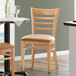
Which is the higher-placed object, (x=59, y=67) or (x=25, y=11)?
(x=25, y=11)

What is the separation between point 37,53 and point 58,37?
0.56 meters

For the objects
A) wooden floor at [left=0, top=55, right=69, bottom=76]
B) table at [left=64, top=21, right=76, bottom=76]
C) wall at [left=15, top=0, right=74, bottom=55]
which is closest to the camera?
table at [left=64, top=21, right=76, bottom=76]

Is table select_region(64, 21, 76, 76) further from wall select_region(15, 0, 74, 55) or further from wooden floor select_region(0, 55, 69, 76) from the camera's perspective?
wall select_region(15, 0, 74, 55)

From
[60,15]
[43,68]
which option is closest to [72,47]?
[43,68]

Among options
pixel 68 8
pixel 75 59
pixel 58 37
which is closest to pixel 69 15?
pixel 68 8

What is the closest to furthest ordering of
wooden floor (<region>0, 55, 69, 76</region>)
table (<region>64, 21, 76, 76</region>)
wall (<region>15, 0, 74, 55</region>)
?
table (<region>64, 21, 76, 76</region>)
wooden floor (<region>0, 55, 69, 76</region>)
wall (<region>15, 0, 74, 55</region>)

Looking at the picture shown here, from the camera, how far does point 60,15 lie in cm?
577

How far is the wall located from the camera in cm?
532

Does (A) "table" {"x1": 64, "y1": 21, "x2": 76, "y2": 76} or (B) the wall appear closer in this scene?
(A) "table" {"x1": 64, "y1": 21, "x2": 76, "y2": 76}

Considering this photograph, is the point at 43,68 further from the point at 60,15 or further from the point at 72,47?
the point at 72,47

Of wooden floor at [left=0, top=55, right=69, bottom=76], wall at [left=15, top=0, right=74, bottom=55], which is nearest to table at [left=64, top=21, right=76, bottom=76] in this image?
wooden floor at [left=0, top=55, right=69, bottom=76]

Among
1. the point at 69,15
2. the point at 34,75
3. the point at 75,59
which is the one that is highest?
the point at 69,15

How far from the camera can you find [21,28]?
5.34 metres

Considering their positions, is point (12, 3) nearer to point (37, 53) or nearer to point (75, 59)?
point (37, 53)
